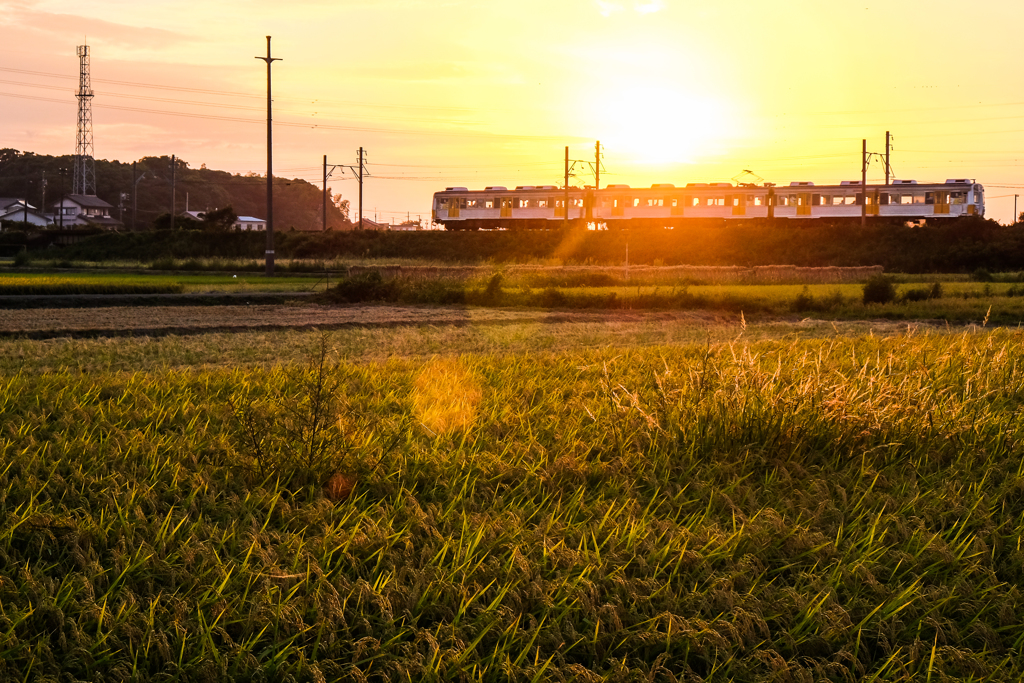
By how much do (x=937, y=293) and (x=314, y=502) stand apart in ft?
83.9

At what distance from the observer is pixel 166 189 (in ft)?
406

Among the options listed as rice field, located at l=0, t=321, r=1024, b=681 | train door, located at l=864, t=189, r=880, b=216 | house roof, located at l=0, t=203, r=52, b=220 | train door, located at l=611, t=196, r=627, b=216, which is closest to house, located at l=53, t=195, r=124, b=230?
house roof, located at l=0, t=203, r=52, b=220

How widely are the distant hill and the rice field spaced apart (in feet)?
347

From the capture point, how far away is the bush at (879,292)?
25.2m

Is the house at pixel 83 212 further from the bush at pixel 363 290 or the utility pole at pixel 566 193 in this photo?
the bush at pixel 363 290

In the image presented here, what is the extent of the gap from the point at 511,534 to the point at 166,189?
13065 cm

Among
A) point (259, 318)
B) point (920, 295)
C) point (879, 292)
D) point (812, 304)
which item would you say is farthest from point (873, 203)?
point (259, 318)

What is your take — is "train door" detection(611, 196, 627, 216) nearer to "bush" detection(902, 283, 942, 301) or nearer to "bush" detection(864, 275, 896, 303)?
"bush" detection(902, 283, 942, 301)

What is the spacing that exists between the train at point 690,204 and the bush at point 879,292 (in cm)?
2619

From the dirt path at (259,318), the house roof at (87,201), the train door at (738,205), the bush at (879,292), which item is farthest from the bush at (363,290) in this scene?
the house roof at (87,201)

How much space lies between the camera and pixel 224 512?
4.64 metres

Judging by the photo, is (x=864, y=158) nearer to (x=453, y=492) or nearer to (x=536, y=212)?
(x=536, y=212)

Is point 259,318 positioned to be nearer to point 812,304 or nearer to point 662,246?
point 812,304

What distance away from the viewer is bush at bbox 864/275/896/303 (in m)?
25.2
